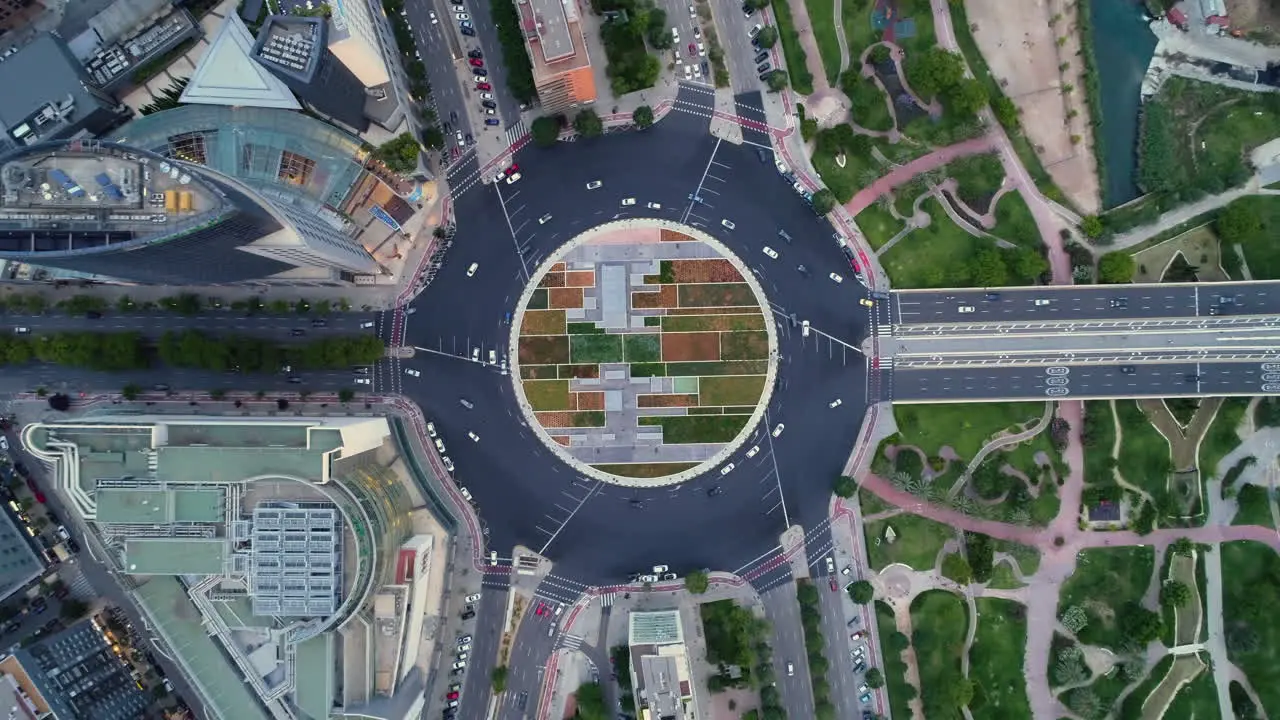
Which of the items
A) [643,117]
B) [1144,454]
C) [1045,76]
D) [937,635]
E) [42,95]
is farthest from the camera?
[1045,76]

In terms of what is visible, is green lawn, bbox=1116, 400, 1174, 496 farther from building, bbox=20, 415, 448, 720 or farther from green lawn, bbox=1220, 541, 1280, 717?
building, bbox=20, 415, 448, 720

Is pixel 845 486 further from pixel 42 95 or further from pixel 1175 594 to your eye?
pixel 42 95

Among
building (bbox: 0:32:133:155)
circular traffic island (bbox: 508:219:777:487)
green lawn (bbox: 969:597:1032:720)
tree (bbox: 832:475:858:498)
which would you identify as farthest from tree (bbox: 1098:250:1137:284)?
building (bbox: 0:32:133:155)

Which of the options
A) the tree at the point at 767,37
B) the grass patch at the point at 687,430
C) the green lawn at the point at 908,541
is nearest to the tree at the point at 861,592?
the green lawn at the point at 908,541

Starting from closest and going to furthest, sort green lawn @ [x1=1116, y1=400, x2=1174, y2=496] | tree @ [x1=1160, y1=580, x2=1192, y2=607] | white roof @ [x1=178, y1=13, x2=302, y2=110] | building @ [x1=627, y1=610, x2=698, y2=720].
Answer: white roof @ [x1=178, y1=13, x2=302, y2=110], building @ [x1=627, y1=610, x2=698, y2=720], tree @ [x1=1160, y1=580, x2=1192, y2=607], green lawn @ [x1=1116, y1=400, x2=1174, y2=496]

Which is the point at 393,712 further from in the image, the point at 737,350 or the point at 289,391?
the point at 737,350

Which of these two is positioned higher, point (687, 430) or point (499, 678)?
point (687, 430)

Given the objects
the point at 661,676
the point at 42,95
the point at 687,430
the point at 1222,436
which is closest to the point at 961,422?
the point at 1222,436
